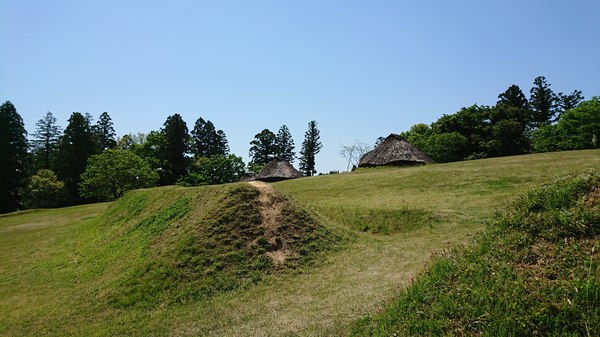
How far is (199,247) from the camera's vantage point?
10219 mm

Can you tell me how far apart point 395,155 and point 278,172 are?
52.1 ft

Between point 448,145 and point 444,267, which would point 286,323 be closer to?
point 444,267

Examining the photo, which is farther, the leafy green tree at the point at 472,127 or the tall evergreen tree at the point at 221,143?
the tall evergreen tree at the point at 221,143

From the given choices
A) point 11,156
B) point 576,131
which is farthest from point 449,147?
point 11,156

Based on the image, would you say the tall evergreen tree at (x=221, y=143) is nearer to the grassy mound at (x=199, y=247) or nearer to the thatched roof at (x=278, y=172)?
the thatched roof at (x=278, y=172)

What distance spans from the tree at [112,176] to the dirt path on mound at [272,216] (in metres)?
32.6

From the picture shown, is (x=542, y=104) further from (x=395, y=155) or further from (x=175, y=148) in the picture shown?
(x=175, y=148)

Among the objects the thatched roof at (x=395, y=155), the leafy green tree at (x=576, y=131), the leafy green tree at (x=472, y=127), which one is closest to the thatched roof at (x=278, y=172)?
the thatched roof at (x=395, y=155)

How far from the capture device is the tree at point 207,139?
72375mm

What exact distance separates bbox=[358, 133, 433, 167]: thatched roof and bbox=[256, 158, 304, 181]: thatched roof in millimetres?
9882

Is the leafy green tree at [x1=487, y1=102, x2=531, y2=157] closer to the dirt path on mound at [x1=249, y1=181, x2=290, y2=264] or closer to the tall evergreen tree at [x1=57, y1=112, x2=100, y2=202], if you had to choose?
the dirt path on mound at [x1=249, y1=181, x2=290, y2=264]

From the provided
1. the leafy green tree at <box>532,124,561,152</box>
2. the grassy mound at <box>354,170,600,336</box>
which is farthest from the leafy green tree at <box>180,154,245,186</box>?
the grassy mound at <box>354,170,600,336</box>

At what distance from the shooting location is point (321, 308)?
22.4 ft

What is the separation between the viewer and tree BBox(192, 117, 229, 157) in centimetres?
7238
